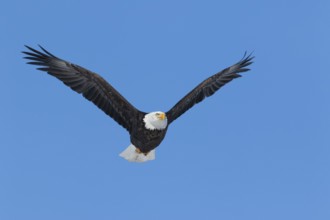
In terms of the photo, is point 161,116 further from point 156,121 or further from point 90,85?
point 90,85

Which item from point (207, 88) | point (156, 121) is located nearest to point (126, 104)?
point (156, 121)

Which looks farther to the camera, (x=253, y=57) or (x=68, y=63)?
(x=253, y=57)

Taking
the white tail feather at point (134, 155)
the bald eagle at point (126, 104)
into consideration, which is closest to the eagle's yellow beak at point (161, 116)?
the bald eagle at point (126, 104)

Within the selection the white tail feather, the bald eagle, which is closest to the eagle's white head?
the bald eagle

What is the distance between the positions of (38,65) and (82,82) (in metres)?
0.92

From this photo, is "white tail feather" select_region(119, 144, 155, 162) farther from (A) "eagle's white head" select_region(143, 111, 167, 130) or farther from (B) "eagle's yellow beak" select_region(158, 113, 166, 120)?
(B) "eagle's yellow beak" select_region(158, 113, 166, 120)

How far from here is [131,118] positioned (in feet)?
42.5

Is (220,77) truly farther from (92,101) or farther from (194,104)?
(92,101)

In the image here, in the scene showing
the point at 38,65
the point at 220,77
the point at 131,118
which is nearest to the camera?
the point at 38,65

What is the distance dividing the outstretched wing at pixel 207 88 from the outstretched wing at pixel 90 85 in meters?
0.93

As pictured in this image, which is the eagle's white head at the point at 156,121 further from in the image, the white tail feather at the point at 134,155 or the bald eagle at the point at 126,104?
the white tail feather at the point at 134,155

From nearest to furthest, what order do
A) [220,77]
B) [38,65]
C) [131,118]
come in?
[38,65] < [131,118] < [220,77]

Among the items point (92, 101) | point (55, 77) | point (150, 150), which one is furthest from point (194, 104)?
point (55, 77)

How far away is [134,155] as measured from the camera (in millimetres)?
13422
